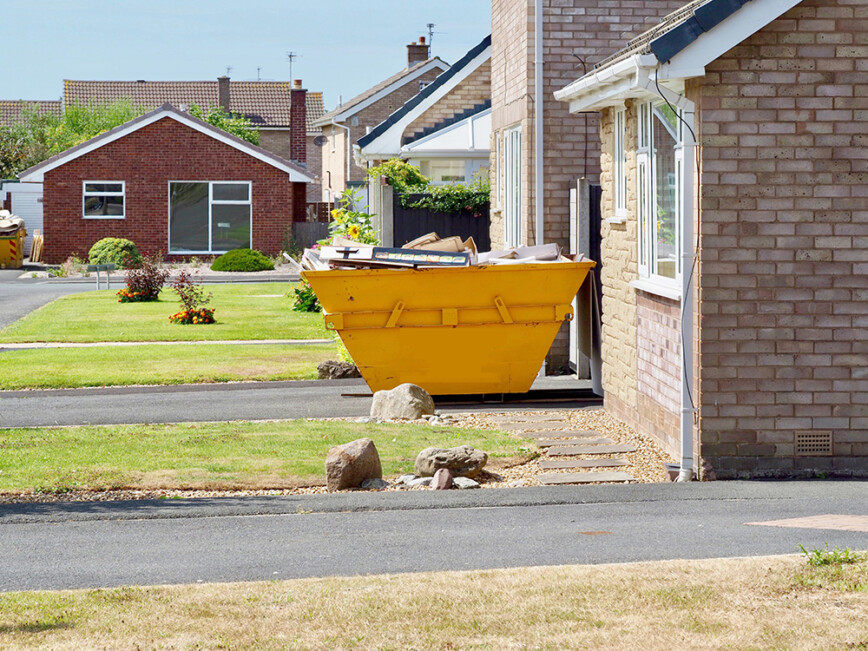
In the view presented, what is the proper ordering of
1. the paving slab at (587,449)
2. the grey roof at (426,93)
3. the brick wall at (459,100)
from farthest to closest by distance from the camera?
the brick wall at (459,100) → the grey roof at (426,93) → the paving slab at (587,449)

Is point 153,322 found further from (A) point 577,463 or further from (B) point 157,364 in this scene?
(A) point 577,463

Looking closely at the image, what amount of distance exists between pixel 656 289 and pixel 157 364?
8.55 metres

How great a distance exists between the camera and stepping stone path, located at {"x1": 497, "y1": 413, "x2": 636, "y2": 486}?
31.3 ft

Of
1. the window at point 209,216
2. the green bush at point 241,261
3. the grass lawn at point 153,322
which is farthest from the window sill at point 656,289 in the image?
the window at point 209,216

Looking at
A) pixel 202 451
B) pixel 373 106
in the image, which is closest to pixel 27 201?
pixel 373 106

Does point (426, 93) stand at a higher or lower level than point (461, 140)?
higher

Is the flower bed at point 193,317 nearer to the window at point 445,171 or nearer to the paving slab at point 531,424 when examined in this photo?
the window at point 445,171

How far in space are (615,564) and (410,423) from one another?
5421 millimetres

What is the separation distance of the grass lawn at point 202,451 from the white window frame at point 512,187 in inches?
→ 200

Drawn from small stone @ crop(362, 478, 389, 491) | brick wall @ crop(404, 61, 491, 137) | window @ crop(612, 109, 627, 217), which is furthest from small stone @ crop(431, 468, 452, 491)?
brick wall @ crop(404, 61, 491, 137)

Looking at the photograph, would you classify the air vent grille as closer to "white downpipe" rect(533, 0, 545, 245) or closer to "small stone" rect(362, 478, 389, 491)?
"small stone" rect(362, 478, 389, 491)

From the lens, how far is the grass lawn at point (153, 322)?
20.1 m

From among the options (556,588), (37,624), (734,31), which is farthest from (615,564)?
(734,31)

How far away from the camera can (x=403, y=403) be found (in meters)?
12.2
